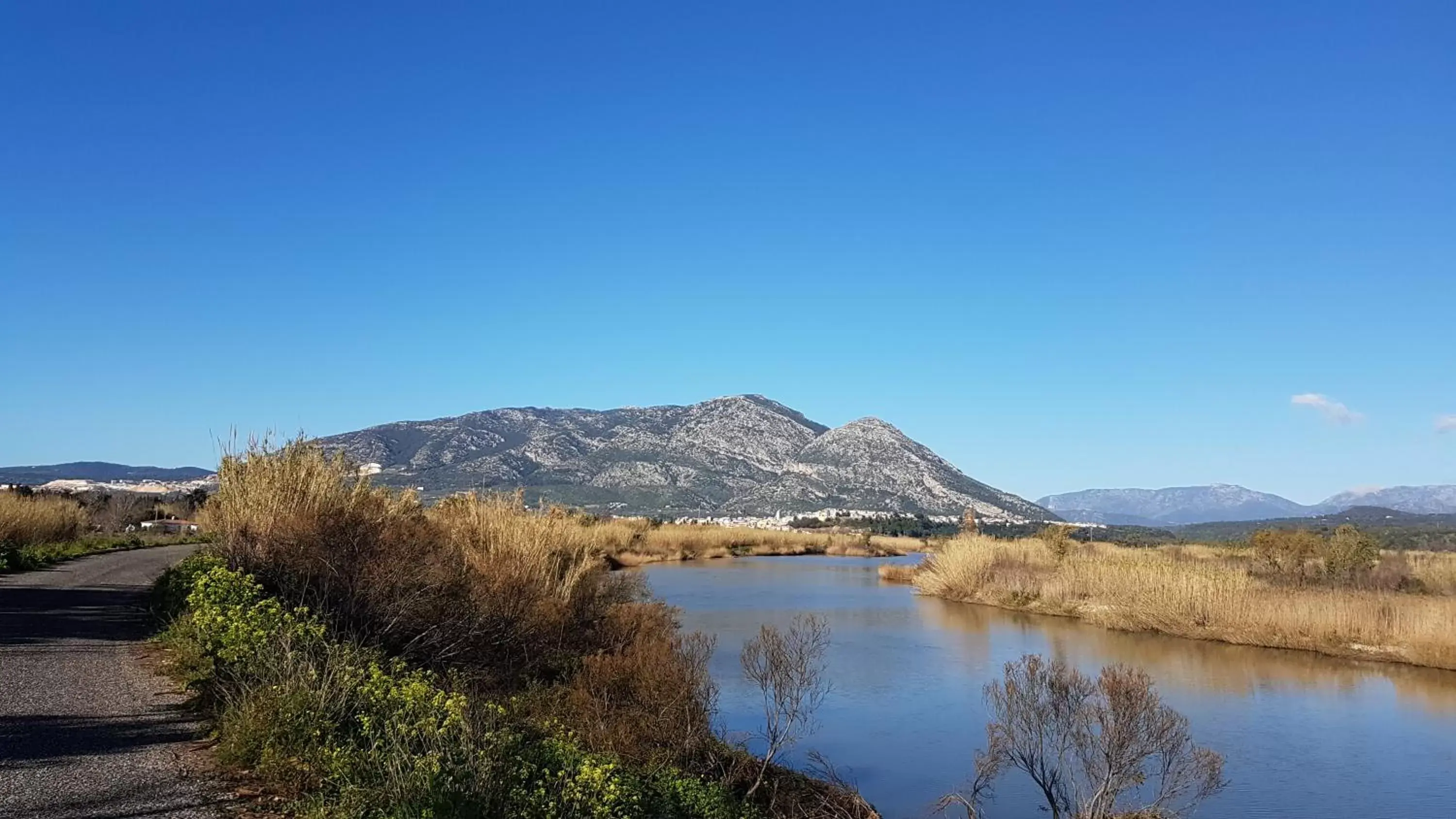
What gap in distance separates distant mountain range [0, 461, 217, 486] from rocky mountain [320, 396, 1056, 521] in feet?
83.8

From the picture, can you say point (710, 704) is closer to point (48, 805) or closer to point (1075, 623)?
point (48, 805)

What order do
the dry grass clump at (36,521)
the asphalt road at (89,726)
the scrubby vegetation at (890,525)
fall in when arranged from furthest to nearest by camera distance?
the scrubby vegetation at (890,525), the dry grass clump at (36,521), the asphalt road at (89,726)

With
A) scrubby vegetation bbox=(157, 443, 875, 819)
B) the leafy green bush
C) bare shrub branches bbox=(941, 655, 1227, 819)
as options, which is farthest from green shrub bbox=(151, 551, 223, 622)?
bare shrub branches bbox=(941, 655, 1227, 819)

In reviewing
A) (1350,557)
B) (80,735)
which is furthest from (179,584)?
(1350,557)

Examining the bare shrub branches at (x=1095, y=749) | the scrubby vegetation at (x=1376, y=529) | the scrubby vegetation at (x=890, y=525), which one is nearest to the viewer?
the bare shrub branches at (x=1095, y=749)

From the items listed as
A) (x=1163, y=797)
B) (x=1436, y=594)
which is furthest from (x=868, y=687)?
(x=1436, y=594)

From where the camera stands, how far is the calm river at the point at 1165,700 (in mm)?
12336

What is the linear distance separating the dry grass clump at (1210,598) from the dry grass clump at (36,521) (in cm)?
2905

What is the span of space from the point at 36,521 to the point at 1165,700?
27.9 m

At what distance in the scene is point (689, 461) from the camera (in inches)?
4628

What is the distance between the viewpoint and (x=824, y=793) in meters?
11.2

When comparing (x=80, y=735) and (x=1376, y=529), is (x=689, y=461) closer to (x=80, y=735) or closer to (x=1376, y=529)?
(x=1376, y=529)

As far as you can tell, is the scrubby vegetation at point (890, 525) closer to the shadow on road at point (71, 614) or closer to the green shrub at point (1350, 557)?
the green shrub at point (1350, 557)

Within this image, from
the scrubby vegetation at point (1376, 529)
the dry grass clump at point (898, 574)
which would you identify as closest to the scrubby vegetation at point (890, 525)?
the scrubby vegetation at point (1376, 529)
